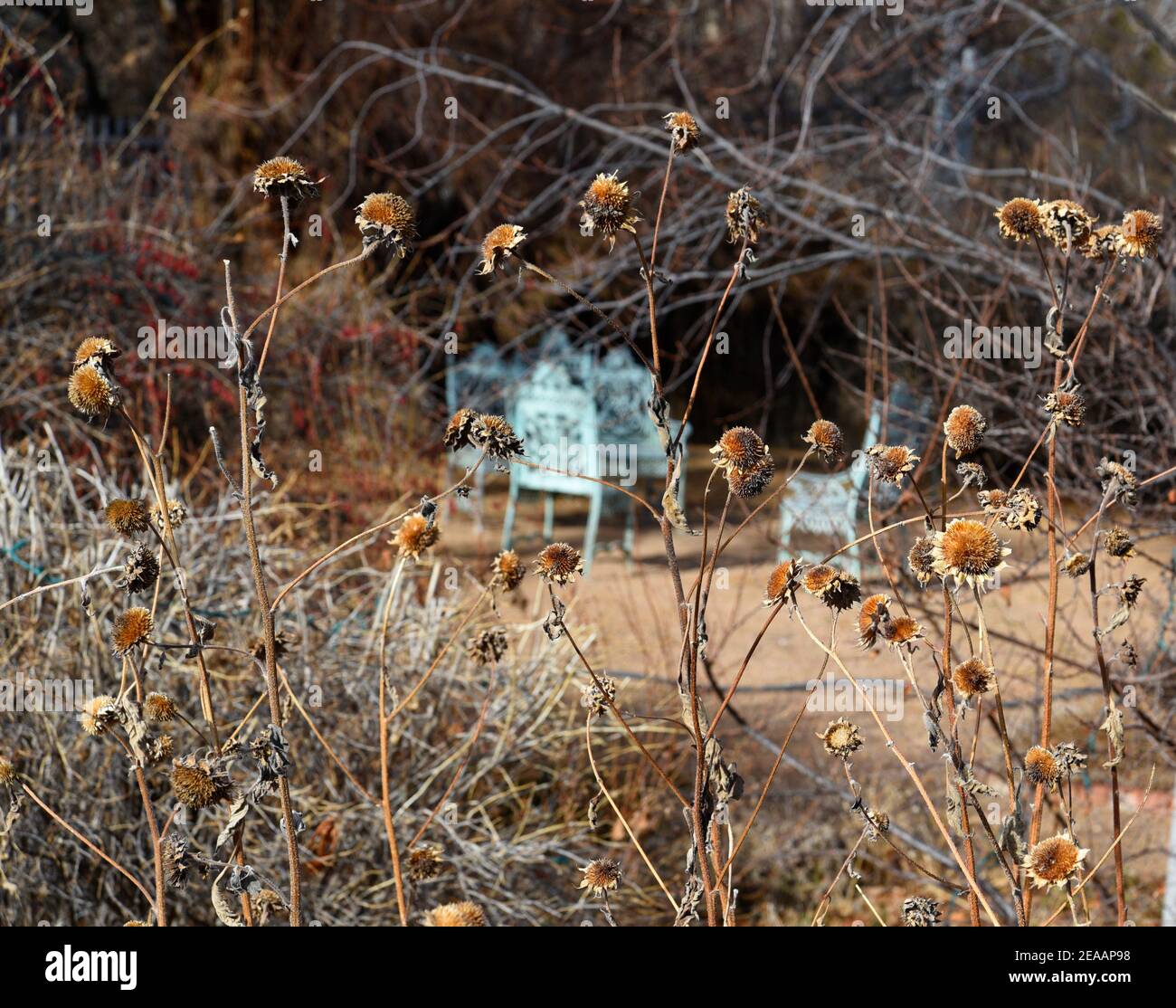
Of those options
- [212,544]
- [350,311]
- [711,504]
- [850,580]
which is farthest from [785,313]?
[850,580]

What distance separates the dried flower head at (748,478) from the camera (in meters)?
1.23

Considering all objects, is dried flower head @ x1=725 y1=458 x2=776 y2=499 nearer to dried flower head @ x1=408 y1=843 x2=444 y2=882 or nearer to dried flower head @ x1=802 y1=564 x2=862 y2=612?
dried flower head @ x1=802 y1=564 x2=862 y2=612

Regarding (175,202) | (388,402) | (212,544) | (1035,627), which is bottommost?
(1035,627)

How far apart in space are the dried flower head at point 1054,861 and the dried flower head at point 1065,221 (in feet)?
1.80

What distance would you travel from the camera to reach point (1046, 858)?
1.17m

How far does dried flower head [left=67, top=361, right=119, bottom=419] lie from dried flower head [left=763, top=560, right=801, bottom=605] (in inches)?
24.5

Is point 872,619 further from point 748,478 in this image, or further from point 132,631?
point 132,631

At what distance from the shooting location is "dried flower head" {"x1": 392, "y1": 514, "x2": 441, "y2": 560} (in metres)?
1.35

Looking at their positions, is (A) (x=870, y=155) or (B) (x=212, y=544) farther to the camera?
(A) (x=870, y=155)

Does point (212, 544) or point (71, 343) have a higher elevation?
point (71, 343)

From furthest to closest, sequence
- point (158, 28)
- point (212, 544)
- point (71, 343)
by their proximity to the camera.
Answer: point (158, 28) < point (71, 343) < point (212, 544)

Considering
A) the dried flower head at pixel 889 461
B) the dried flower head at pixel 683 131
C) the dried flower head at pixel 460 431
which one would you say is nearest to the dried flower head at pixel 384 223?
the dried flower head at pixel 460 431
